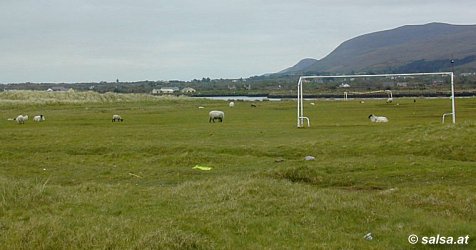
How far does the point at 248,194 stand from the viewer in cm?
1378

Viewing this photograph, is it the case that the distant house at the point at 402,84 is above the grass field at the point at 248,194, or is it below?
above

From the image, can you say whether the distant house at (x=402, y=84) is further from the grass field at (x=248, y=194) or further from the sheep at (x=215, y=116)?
the grass field at (x=248, y=194)

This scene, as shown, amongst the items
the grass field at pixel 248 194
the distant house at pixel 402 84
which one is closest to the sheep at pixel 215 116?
the grass field at pixel 248 194

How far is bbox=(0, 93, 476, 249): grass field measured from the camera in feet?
32.8

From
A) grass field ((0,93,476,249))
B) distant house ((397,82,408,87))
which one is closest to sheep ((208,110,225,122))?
grass field ((0,93,476,249))

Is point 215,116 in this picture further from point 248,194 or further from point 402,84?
point 402,84

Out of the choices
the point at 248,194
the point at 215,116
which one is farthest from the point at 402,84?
the point at 248,194

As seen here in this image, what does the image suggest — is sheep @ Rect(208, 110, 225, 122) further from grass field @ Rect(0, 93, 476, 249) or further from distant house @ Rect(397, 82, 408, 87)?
distant house @ Rect(397, 82, 408, 87)

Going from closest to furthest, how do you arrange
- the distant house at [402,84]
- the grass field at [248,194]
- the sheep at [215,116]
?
1. the grass field at [248,194]
2. the sheep at [215,116]
3. the distant house at [402,84]

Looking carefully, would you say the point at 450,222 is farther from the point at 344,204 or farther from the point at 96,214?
the point at 96,214

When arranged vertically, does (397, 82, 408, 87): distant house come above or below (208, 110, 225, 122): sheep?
above

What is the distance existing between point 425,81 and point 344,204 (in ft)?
360

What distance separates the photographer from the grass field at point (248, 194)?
998 centimetres

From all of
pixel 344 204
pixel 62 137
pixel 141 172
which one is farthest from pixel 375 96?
pixel 344 204
